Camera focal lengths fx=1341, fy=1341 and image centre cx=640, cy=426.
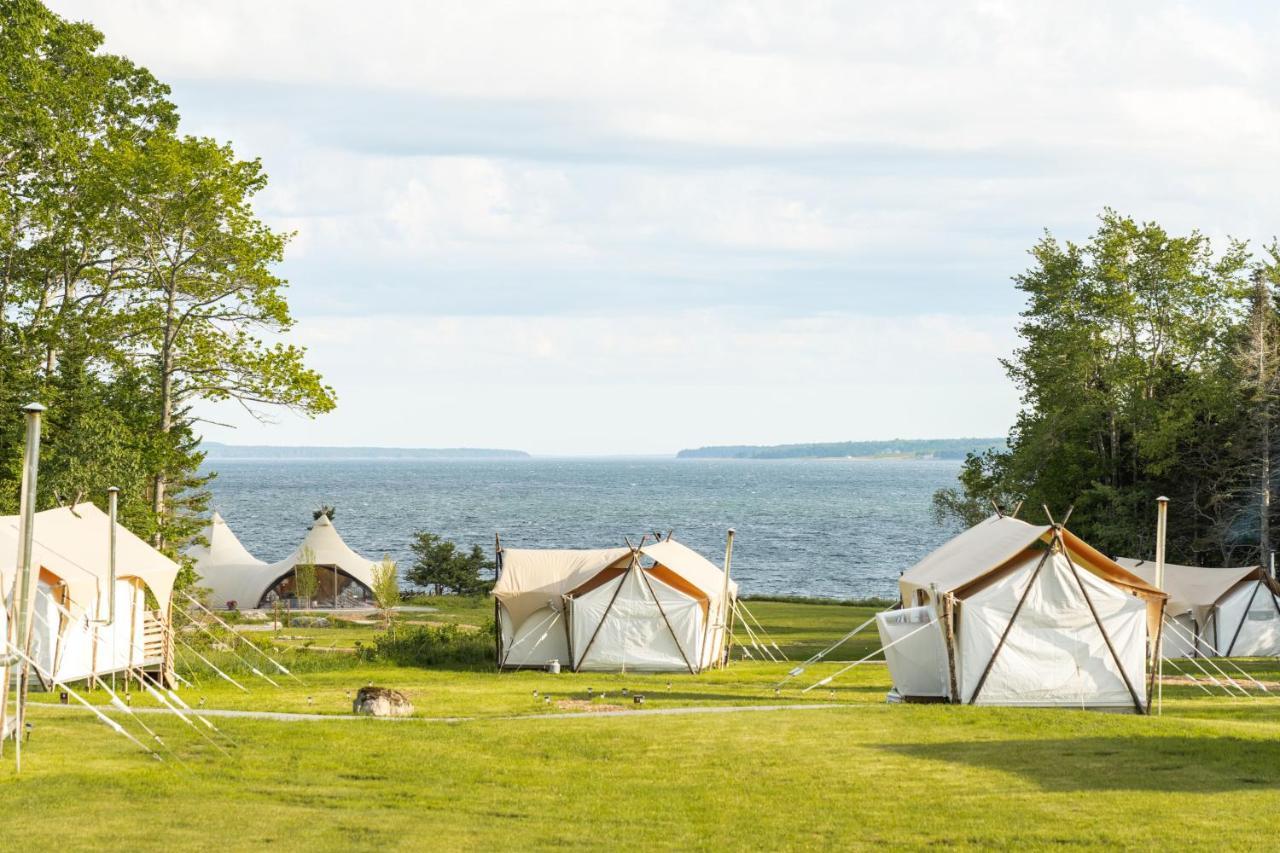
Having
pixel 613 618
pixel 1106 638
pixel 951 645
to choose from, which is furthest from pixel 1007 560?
pixel 613 618

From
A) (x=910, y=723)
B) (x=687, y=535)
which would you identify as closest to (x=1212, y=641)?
(x=910, y=723)

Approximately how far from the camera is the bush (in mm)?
32406

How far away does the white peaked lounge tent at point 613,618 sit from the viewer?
32312mm

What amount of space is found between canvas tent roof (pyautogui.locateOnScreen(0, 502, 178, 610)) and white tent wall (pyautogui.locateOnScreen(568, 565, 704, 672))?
963 centimetres

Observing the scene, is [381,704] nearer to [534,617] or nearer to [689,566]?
[534,617]

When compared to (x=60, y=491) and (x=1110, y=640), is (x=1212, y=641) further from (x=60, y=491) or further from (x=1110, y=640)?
(x=60, y=491)

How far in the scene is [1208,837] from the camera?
44.8 ft

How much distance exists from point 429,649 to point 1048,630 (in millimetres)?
15721

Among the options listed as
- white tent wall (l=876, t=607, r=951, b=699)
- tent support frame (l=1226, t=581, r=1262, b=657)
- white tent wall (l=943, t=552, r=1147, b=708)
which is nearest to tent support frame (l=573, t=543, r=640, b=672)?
white tent wall (l=876, t=607, r=951, b=699)

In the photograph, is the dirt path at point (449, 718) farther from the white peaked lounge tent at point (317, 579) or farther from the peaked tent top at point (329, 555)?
the white peaked lounge tent at point (317, 579)

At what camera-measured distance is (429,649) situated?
33344 mm

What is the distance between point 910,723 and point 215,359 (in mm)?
22274

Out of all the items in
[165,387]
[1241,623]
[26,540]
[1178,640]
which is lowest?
[1178,640]

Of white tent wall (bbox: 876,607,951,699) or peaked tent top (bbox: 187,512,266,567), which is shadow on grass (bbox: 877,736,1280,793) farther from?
peaked tent top (bbox: 187,512,266,567)
